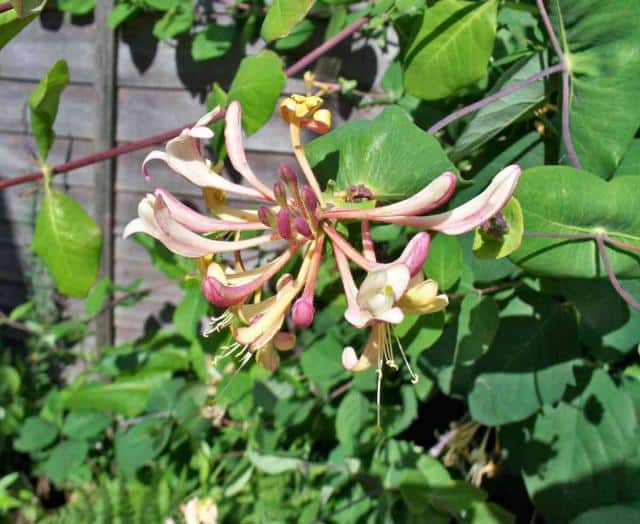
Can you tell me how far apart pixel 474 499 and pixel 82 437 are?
1.11 meters

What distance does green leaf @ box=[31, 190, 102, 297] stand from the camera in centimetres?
86

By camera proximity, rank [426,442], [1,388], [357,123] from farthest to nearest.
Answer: [1,388] < [426,442] < [357,123]

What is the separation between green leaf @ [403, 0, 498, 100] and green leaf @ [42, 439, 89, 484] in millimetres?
1377

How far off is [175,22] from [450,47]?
2.98 feet

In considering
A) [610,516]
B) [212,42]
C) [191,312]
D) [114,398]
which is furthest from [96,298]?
[610,516]

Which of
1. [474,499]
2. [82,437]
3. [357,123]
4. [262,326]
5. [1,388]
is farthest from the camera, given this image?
[1,388]

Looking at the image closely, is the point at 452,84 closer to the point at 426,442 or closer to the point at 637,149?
the point at 637,149

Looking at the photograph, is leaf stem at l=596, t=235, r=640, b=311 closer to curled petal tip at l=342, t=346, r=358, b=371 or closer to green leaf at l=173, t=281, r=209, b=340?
curled petal tip at l=342, t=346, r=358, b=371

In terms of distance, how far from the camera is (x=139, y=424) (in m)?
1.63

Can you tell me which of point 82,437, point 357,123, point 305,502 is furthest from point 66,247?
point 82,437

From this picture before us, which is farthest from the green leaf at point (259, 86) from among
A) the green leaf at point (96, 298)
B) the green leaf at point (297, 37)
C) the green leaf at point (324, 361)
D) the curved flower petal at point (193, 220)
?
the green leaf at point (96, 298)

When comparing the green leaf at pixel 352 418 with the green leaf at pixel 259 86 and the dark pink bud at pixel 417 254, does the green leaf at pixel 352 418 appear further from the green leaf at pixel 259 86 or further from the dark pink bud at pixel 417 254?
the dark pink bud at pixel 417 254

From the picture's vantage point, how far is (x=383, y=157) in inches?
21.8

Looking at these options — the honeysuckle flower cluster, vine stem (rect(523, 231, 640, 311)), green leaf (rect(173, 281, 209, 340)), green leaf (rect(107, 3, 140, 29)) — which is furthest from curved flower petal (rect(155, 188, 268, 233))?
green leaf (rect(107, 3, 140, 29))
